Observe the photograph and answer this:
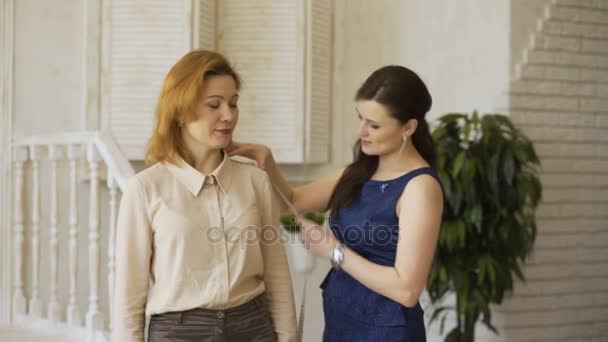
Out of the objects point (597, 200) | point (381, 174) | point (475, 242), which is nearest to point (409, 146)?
point (381, 174)

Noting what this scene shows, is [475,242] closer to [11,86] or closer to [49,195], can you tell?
[49,195]

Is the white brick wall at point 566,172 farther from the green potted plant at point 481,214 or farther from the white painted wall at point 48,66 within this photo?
the white painted wall at point 48,66

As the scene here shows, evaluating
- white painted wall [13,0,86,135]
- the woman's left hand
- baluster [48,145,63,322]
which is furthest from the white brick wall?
the woman's left hand

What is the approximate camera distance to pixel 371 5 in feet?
16.1

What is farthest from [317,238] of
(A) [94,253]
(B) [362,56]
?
(B) [362,56]

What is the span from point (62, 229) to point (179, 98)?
2.53 m

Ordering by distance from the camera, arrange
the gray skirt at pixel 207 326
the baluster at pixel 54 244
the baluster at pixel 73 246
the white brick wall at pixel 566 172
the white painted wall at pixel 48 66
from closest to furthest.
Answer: the gray skirt at pixel 207 326
the baluster at pixel 73 246
the baluster at pixel 54 244
the white painted wall at pixel 48 66
the white brick wall at pixel 566 172

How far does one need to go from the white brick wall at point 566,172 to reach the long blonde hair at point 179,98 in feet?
8.76

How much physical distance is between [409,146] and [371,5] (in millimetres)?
3070

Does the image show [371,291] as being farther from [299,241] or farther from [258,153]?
[258,153]

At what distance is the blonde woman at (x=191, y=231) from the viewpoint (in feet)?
5.92

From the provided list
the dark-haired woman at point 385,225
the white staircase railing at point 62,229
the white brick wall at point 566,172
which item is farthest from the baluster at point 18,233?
the white brick wall at point 566,172

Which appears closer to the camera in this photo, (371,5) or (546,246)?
(546,246)

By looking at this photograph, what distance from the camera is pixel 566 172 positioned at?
438 cm
